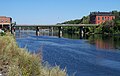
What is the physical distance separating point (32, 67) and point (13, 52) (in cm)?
631

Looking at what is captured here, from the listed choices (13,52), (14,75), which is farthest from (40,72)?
(13,52)

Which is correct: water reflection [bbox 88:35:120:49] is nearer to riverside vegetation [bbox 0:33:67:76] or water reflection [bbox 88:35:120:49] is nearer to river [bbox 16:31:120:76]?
river [bbox 16:31:120:76]

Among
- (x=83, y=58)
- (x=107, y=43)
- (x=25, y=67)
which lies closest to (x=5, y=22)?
(x=107, y=43)

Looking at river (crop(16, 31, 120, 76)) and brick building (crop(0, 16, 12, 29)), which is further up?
brick building (crop(0, 16, 12, 29))

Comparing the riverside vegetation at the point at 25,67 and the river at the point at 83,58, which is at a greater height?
the riverside vegetation at the point at 25,67

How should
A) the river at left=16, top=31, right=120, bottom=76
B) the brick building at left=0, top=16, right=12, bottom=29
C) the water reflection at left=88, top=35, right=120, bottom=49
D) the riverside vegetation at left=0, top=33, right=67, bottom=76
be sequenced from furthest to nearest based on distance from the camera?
the brick building at left=0, top=16, right=12, bottom=29
the water reflection at left=88, top=35, right=120, bottom=49
the river at left=16, top=31, right=120, bottom=76
the riverside vegetation at left=0, top=33, right=67, bottom=76

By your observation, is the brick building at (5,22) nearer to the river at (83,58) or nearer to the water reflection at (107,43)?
the water reflection at (107,43)

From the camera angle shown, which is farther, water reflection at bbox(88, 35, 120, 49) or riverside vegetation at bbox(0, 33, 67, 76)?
water reflection at bbox(88, 35, 120, 49)

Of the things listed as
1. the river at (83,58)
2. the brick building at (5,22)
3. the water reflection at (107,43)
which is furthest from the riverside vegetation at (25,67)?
the brick building at (5,22)

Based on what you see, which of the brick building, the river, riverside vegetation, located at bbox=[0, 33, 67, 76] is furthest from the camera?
the brick building

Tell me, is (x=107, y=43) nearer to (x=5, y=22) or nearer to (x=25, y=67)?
(x=25, y=67)

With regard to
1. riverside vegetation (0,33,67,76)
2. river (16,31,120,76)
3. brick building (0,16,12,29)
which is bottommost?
river (16,31,120,76)

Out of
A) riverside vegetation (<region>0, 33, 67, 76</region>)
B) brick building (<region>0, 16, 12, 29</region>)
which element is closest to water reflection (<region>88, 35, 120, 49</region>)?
riverside vegetation (<region>0, 33, 67, 76</region>)

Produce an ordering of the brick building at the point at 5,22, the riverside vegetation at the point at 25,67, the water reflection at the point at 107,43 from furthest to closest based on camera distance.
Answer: the brick building at the point at 5,22 < the water reflection at the point at 107,43 < the riverside vegetation at the point at 25,67
